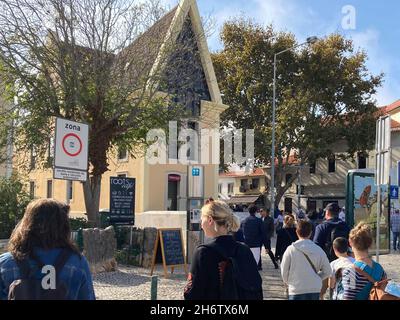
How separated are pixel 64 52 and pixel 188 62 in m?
5.16

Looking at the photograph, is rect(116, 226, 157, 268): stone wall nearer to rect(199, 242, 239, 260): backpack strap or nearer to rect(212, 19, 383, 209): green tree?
rect(199, 242, 239, 260): backpack strap

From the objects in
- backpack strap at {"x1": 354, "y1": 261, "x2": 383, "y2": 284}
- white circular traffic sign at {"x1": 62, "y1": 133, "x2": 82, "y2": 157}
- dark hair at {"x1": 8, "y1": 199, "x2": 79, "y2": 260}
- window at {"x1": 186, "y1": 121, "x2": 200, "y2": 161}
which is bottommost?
backpack strap at {"x1": 354, "y1": 261, "x2": 383, "y2": 284}

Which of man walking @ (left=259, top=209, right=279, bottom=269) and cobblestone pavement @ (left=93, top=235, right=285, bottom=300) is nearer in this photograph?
cobblestone pavement @ (left=93, top=235, right=285, bottom=300)

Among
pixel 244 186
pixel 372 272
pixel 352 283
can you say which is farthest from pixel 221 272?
pixel 244 186

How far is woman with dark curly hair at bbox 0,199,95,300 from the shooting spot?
3148mm

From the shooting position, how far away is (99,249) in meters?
13.0

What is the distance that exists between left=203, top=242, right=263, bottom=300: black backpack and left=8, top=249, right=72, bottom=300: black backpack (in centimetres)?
115

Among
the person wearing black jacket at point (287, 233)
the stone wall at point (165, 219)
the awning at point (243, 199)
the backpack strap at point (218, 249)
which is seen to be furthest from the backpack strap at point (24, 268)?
the awning at point (243, 199)

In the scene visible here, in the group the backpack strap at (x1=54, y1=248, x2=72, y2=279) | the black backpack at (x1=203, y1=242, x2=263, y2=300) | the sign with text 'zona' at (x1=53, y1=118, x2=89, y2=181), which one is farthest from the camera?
the sign with text 'zona' at (x1=53, y1=118, x2=89, y2=181)

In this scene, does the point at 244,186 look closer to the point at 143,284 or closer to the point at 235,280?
the point at 143,284

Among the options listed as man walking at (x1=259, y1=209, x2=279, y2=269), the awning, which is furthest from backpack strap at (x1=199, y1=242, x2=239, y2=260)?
the awning

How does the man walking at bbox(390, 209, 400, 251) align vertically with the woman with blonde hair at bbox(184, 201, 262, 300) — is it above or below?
below

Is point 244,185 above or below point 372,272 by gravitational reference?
above

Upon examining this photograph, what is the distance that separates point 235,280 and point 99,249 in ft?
32.0
